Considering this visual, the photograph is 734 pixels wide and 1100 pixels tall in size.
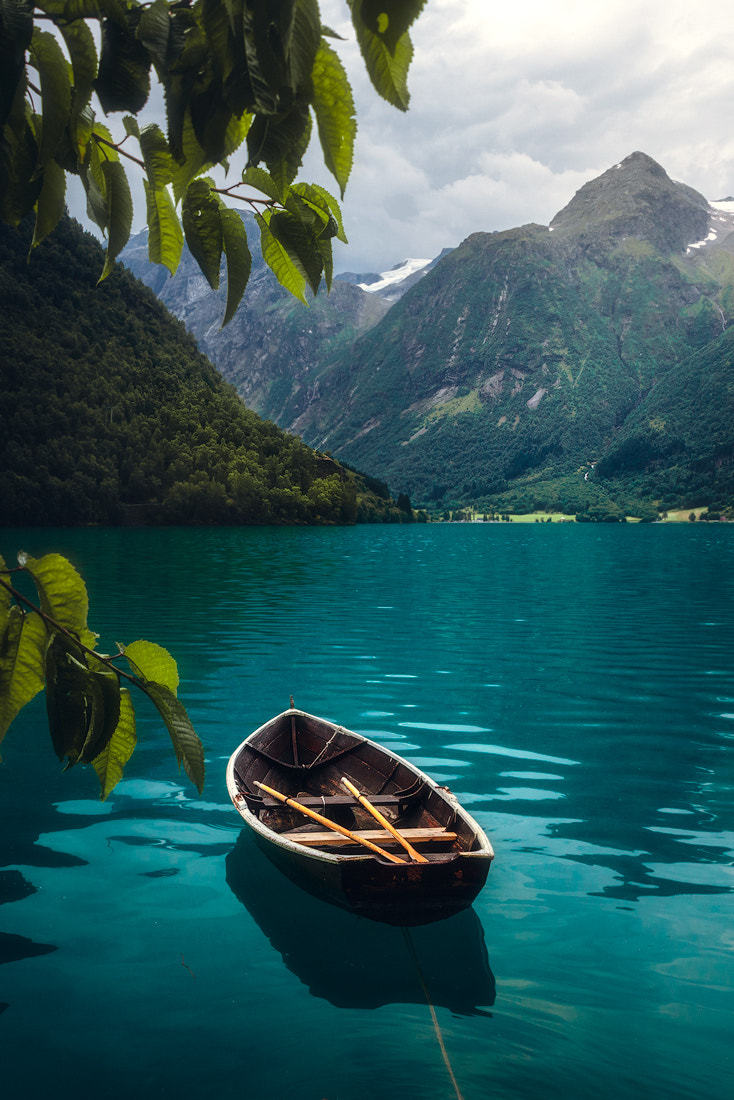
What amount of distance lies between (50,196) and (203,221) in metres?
0.44

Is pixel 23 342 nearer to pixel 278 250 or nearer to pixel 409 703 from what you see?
pixel 409 703

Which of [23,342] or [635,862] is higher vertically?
[23,342]

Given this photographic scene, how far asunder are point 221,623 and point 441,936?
2414 cm

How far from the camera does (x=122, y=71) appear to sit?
5.83 ft

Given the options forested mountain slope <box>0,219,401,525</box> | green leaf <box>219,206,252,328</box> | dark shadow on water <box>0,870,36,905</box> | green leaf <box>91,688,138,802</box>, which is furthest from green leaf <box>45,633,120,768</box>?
forested mountain slope <box>0,219,401,525</box>

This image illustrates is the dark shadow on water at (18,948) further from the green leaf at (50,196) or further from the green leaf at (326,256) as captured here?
the green leaf at (326,256)

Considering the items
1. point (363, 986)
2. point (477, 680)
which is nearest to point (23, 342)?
point (477, 680)

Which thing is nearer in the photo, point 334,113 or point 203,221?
point 334,113

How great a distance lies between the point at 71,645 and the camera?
222 cm

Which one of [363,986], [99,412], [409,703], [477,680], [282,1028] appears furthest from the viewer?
[99,412]

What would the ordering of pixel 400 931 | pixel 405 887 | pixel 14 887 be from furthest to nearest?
pixel 14 887, pixel 400 931, pixel 405 887

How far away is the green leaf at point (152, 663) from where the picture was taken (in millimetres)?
2285

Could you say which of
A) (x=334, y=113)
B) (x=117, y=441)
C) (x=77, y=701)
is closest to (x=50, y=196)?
(x=334, y=113)

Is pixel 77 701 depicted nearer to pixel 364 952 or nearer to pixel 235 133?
pixel 235 133
